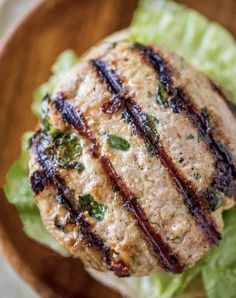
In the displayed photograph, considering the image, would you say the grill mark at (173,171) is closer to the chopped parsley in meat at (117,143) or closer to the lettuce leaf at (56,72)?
the chopped parsley in meat at (117,143)

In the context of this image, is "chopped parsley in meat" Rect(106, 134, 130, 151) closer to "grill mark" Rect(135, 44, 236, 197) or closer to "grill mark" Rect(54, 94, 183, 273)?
"grill mark" Rect(54, 94, 183, 273)

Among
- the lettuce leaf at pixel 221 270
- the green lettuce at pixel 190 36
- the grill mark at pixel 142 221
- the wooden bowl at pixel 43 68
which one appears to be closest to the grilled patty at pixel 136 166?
the grill mark at pixel 142 221

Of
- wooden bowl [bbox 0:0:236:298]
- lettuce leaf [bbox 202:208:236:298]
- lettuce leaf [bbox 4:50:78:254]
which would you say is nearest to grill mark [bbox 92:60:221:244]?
lettuce leaf [bbox 202:208:236:298]

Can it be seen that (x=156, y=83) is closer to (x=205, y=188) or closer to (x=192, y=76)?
(x=192, y=76)

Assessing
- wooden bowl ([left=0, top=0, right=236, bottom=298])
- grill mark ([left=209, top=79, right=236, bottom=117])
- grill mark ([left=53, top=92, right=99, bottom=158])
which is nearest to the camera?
grill mark ([left=53, top=92, right=99, bottom=158])

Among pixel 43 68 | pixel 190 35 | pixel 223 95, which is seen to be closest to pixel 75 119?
pixel 223 95

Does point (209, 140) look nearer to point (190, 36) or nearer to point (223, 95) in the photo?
point (223, 95)

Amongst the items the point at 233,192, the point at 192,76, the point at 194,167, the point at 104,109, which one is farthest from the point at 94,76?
the point at 233,192
